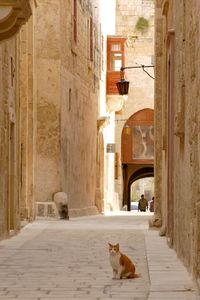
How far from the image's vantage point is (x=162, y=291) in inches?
280

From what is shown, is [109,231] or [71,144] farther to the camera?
[71,144]

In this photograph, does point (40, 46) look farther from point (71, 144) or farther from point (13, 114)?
point (13, 114)

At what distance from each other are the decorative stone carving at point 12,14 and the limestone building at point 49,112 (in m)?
2.50

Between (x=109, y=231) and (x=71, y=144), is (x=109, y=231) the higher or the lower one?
the lower one

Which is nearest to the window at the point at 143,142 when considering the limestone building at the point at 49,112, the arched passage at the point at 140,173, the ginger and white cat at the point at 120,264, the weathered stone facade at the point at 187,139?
the arched passage at the point at 140,173

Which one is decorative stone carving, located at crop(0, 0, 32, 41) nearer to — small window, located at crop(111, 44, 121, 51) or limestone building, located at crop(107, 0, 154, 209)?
small window, located at crop(111, 44, 121, 51)

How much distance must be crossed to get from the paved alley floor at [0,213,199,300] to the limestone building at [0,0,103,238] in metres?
1.35

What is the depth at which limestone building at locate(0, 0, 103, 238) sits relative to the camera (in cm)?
1516

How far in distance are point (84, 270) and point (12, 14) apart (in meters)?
3.46

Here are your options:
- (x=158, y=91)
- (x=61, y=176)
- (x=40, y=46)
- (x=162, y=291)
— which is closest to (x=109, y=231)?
(x=158, y=91)

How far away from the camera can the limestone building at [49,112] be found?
15.2 metres

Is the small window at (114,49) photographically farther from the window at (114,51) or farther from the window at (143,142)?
the window at (143,142)

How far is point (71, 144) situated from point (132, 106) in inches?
700

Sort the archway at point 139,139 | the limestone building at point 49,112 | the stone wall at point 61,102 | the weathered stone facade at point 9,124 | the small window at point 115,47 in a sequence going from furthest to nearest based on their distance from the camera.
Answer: the archway at point 139,139, the small window at point 115,47, the stone wall at point 61,102, the limestone building at point 49,112, the weathered stone facade at point 9,124
